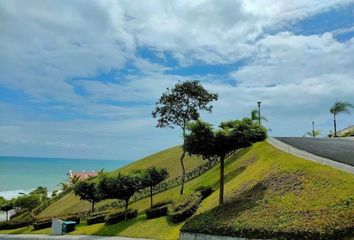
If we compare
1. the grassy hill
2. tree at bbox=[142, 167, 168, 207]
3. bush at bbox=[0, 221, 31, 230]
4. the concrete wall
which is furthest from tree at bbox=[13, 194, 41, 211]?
the concrete wall

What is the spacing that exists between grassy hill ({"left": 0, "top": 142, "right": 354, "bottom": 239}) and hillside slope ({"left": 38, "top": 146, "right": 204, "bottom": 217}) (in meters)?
23.9

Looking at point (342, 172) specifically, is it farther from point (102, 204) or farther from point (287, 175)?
point (102, 204)

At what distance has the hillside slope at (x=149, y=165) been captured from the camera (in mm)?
62016

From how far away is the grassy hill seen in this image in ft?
70.9

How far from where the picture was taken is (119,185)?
4109cm

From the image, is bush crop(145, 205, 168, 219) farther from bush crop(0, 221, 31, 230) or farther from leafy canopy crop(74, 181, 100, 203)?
bush crop(0, 221, 31, 230)

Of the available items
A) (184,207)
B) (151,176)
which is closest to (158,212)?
(184,207)

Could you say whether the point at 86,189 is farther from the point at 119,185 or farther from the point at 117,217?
the point at 119,185

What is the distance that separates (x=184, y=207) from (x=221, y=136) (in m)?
7.75

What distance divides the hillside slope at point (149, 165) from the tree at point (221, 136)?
3012 cm

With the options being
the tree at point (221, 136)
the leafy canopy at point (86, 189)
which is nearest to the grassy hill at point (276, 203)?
the tree at point (221, 136)

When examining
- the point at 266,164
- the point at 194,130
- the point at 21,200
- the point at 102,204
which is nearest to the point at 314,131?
the point at 102,204

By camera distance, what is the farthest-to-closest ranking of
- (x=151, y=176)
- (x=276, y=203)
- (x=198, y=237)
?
(x=151, y=176) < (x=198, y=237) < (x=276, y=203)

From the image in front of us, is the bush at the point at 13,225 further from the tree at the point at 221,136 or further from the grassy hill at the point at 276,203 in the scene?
the tree at the point at 221,136
